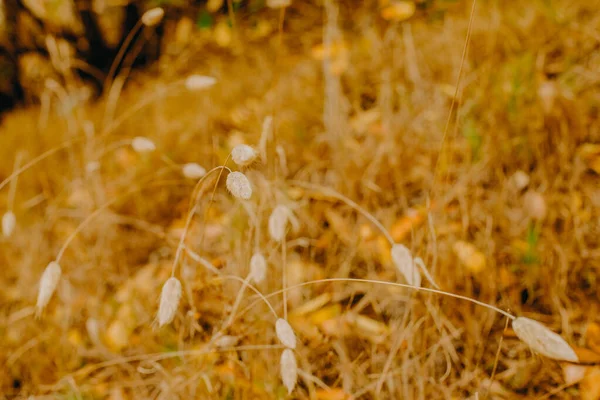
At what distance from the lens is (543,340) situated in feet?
1.55

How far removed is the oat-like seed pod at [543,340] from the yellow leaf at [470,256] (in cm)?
48

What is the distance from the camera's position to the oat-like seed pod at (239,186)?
0.48 m

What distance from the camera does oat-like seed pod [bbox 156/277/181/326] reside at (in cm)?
55

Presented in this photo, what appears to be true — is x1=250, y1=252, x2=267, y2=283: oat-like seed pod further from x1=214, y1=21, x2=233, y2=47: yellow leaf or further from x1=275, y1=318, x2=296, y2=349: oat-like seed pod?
x1=214, y1=21, x2=233, y2=47: yellow leaf

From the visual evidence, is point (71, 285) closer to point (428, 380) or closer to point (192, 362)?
point (192, 362)

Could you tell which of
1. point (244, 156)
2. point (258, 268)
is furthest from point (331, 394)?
point (244, 156)

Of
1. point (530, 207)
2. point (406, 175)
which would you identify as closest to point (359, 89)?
point (406, 175)

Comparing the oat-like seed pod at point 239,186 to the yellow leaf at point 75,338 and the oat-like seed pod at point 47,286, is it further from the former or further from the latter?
the yellow leaf at point 75,338

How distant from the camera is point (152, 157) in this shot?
1.57 meters

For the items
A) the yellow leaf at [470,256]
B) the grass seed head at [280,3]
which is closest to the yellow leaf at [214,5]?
the grass seed head at [280,3]

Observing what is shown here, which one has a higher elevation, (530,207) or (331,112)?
(331,112)

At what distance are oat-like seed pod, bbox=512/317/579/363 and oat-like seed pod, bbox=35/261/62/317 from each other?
59 cm

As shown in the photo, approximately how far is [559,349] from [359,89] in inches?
46.1

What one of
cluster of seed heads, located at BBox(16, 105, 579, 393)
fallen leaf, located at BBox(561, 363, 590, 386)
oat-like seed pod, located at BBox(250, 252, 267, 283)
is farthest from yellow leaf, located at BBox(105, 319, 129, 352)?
fallen leaf, located at BBox(561, 363, 590, 386)
